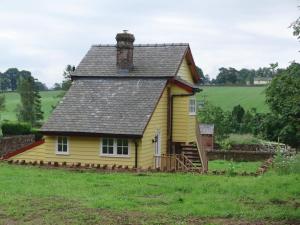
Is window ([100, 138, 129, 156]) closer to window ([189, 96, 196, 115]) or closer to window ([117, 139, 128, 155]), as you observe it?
window ([117, 139, 128, 155])

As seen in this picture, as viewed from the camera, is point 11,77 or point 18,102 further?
point 11,77

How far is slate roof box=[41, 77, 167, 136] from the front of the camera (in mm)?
26703

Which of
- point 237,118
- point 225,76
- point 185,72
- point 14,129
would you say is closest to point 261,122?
point 237,118

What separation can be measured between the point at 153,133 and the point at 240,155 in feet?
57.3

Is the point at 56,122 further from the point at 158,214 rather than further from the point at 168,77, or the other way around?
the point at 158,214

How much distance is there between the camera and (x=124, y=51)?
100 feet

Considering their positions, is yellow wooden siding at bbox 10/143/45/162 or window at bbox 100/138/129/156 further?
yellow wooden siding at bbox 10/143/45/162

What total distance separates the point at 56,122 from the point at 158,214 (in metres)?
16.1

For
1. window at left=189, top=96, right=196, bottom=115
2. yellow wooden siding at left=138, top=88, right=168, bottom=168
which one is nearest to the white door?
yellow wooden siding at left=138, top=88, right=168, bottom=168

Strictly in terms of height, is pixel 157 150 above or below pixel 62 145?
below

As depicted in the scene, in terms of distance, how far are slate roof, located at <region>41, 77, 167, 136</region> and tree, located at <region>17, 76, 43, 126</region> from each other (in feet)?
156

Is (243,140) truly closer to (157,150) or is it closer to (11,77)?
(157,150)

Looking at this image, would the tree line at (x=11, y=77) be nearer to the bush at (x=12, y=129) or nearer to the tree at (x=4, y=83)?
the tree at (x=4, y=83)

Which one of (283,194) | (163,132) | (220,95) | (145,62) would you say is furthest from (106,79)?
(220,95)
